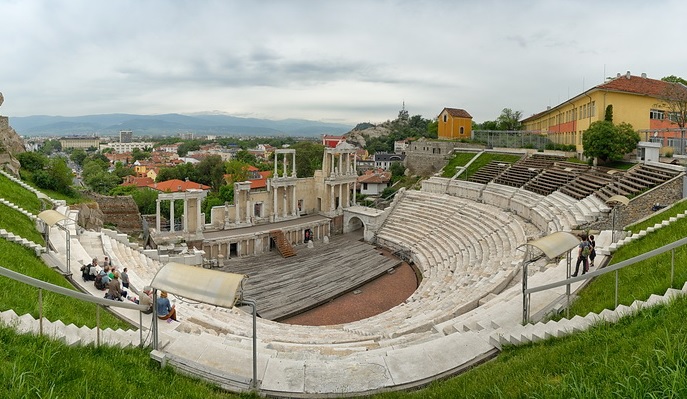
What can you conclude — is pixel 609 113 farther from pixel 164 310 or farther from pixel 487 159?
pixel 164 310

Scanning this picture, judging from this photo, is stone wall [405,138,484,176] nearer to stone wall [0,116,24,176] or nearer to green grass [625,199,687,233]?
green grass [625,199,687,233]

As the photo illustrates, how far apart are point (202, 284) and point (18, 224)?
12.9 m

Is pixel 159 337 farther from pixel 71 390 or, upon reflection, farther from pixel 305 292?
pixel 305 292

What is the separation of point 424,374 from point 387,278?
62.0ft

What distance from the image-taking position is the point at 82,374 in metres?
5.76

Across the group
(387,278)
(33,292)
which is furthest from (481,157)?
(33,292)

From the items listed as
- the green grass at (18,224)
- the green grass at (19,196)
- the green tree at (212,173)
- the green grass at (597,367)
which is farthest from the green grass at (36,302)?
the green tree at (212,173)

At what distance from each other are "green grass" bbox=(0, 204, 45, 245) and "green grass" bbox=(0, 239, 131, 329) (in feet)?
12.8

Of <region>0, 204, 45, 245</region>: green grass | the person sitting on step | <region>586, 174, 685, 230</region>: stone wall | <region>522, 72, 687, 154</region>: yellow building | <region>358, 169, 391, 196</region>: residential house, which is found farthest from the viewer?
<region>358, 169, 391, 196</region>: residential house

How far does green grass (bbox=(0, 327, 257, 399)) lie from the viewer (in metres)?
5.11

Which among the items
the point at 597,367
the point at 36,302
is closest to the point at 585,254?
the point at 597,367

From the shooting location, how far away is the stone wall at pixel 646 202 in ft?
64.0

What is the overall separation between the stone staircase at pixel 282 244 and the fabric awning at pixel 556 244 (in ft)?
74.0

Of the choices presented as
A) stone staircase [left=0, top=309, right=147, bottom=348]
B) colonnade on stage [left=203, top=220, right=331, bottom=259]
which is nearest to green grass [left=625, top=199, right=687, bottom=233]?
stone staircase [left=0, top=309, right=147, bottom=348]
